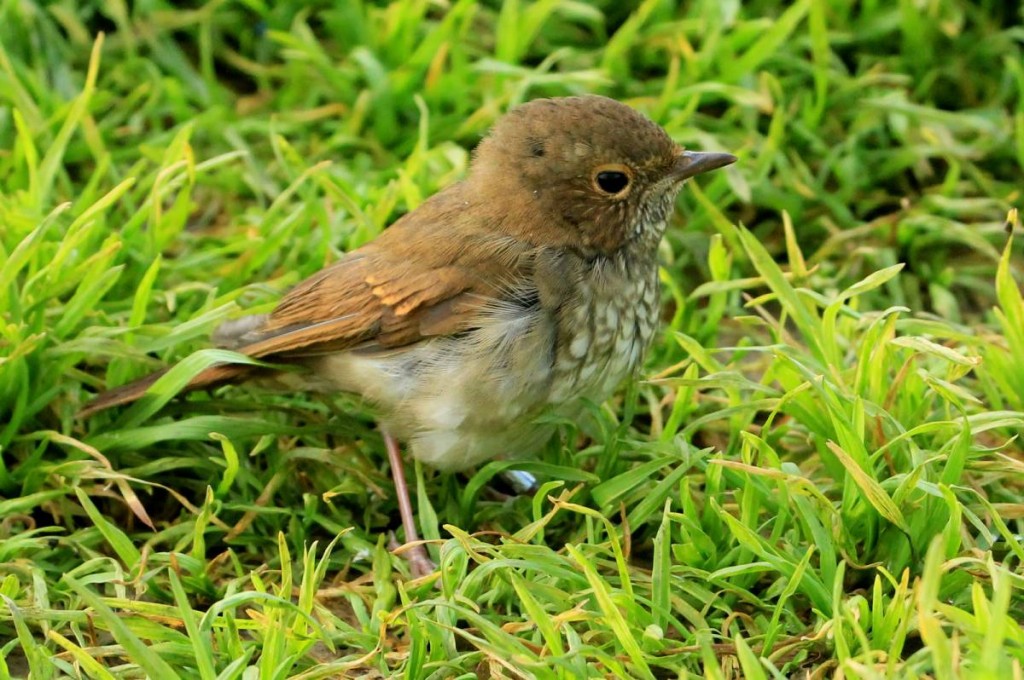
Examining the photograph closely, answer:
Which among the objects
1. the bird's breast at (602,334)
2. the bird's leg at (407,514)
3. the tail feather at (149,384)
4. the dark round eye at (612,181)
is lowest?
the bird's leg at (407,514)

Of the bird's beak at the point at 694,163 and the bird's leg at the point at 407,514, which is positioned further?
the bird's beak at the point at 694,163

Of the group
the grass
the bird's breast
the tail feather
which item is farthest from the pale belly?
the tail feather

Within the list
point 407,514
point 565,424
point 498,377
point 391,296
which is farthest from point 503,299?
point 407,514

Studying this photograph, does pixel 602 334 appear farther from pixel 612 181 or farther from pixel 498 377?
pixel 612 181

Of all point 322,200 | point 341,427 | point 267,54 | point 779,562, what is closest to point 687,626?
point 779,562

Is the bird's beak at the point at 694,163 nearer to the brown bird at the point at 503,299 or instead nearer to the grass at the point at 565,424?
the brown bird at the point at 503,299

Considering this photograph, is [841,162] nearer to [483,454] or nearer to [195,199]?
[483,454]

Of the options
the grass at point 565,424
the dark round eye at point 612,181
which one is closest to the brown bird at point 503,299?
the dark round eye at point 612,181
